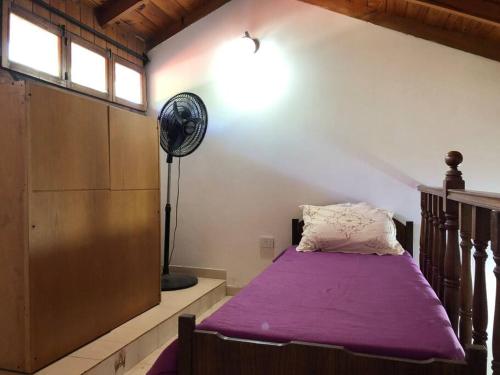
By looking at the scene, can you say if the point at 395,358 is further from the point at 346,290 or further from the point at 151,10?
the point at 151,10

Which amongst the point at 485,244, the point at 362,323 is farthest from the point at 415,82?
the point at 362,323

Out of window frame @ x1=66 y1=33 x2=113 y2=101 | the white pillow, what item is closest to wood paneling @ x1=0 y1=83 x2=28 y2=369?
window frame @ x1=66 y1=33 x2=113 y2=101

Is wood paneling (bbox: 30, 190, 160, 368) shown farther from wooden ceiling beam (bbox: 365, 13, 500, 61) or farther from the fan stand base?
wooden ceiling beam (bbox: 365, 13, 500, 61)

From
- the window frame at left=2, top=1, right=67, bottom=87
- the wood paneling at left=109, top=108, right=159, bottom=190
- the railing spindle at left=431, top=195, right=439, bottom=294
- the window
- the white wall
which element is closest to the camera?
the railing spindle at left=431, top=195, right=439, bottom=294

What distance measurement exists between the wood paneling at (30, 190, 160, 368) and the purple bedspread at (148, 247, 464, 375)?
2.63 ft

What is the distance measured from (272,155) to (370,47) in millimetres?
1121

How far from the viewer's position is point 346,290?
1.64 metres

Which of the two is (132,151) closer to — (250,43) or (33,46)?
(33,46)

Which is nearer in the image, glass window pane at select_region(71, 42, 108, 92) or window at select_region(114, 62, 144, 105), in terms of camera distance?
glass window pane at select_region(71, 42, 108, 92)

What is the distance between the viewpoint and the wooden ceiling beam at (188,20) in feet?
10.4

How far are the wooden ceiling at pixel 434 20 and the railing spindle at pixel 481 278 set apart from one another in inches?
63.0

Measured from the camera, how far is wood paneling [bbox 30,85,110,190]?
66.8 inches

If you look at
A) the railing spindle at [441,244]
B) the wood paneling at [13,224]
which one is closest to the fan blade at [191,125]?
the wood paneling at [13,224]

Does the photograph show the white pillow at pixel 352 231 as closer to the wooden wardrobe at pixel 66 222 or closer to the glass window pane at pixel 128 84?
the wooden wardrobe at pixel 66 222
